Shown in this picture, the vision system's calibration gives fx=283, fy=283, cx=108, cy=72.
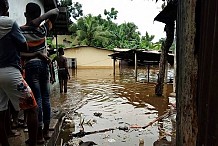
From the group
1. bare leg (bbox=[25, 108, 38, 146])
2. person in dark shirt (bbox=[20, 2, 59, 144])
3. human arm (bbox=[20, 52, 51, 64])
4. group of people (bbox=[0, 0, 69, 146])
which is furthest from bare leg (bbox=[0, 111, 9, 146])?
human arm (bbox=[20, 52, 51, 64])

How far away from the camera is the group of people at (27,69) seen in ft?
10.0

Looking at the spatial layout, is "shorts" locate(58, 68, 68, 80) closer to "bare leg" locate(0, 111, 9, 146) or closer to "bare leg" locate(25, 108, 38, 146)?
"bare leg" locate(25, 108, 38, 146)

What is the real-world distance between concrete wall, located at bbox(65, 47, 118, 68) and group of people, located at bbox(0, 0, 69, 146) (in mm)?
28159

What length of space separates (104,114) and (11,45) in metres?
6.10

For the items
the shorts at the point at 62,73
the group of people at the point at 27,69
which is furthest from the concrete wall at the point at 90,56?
the group of people at the point at 27,69

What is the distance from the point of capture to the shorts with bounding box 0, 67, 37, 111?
303 centimetres

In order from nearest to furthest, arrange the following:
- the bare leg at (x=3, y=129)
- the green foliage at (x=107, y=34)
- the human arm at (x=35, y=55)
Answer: the bare leg at (x=3, y=129) → the human arm at (x=35, y=55) → the green foliage at (x=107, y=34)

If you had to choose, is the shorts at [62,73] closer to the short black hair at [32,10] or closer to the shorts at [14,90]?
the short black hair at [32,10]

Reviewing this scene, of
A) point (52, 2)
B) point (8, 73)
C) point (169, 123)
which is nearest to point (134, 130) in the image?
point (169, 123)

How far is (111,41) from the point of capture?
38281mm

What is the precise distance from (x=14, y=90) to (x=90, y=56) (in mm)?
29451

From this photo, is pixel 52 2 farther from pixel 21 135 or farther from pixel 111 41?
pixel 111 41

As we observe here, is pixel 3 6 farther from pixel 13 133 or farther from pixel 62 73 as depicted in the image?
pixel 62 73

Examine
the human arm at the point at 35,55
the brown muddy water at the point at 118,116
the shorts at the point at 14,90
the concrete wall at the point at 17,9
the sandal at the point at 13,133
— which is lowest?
the brown muddy water at the point at 118,116
